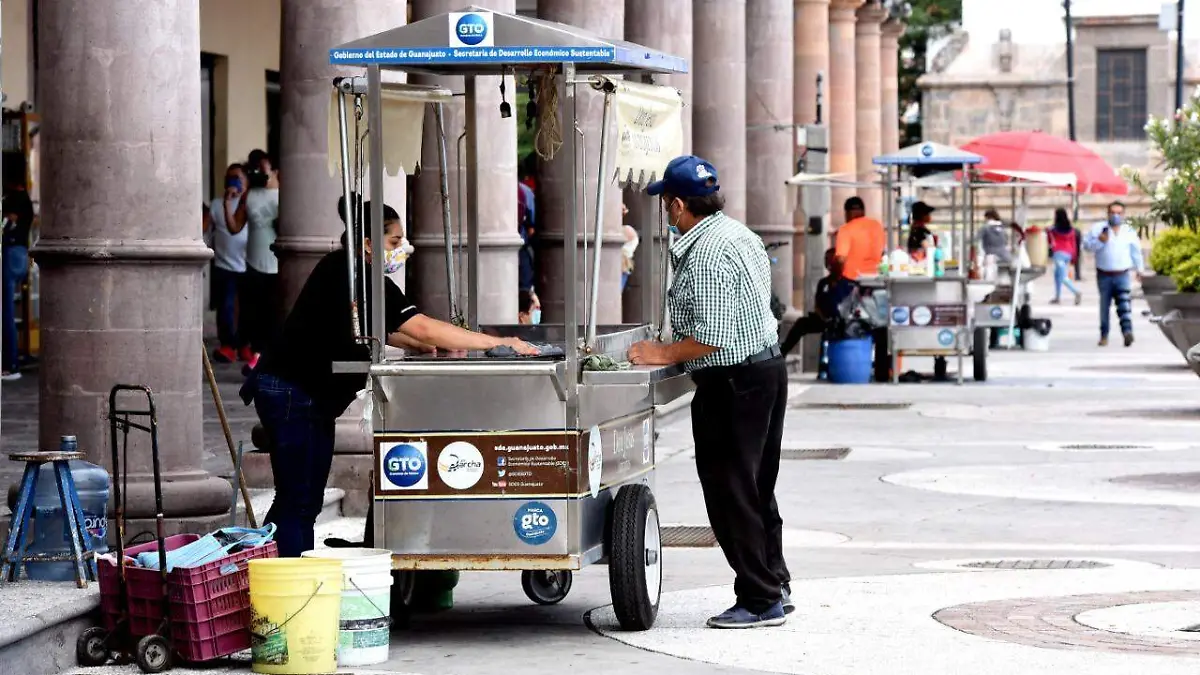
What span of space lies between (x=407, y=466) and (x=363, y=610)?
696mm

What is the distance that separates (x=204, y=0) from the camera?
86.4ft

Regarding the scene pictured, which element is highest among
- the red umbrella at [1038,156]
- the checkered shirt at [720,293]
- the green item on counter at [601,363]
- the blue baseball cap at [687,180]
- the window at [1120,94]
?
the window at [1120,94]

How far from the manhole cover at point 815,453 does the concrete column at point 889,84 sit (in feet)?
97.1

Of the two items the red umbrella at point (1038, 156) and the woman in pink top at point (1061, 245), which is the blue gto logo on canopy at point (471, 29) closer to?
the red umbrella at point (1038, 156)

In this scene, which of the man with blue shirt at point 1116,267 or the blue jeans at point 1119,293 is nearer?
the man with blue shirt at point 1116,267

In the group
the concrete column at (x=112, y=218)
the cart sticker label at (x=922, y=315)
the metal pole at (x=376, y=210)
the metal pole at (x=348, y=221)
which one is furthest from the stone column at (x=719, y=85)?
the metal pole at (x=376, y=210)

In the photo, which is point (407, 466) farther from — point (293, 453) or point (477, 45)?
point (477, 45)

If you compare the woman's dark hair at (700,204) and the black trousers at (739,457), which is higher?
the woman's dark hair at (700,204)

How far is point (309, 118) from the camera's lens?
548 inches

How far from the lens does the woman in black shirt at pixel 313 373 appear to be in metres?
9.64

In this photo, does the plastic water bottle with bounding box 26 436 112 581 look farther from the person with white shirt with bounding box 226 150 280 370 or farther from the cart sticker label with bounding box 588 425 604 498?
the person with white shirt with bounding box 226 150 280 370

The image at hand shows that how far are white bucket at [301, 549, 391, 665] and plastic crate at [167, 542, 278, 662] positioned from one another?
34cm

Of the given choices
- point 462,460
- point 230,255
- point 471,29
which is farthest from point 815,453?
point 471,29

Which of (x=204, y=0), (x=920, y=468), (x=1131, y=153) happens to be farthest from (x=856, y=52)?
(x=1131, y=153)
